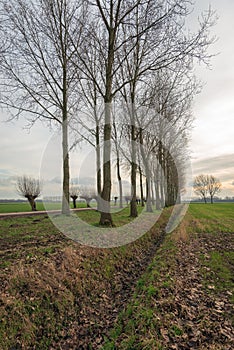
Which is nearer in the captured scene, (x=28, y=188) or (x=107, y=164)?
(x=107, y=164)

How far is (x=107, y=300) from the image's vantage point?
670 centimetres

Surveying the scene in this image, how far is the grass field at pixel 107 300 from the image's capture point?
15.7 feet

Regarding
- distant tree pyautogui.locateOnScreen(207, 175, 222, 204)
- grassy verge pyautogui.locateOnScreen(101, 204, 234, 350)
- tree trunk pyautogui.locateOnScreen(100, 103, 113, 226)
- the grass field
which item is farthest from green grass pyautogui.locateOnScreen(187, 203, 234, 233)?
distant tree pyautogui.locateOnScreen(207, 175, 222, 204)

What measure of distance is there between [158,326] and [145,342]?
1.84ft

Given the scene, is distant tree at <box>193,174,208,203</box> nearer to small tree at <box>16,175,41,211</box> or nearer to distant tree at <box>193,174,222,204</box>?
distant tree at <box>193,174,222,204</box>

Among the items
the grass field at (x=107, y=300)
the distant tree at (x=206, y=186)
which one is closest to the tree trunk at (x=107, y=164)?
the grass field at (x=107, y=300)

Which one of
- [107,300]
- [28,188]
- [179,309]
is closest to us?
[179,309]

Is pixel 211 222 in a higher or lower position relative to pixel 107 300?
higher

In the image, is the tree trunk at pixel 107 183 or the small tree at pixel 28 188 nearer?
the tree trunk at pixel 107 183

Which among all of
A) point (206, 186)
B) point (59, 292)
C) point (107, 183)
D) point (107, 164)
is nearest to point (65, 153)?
point (107, 164)

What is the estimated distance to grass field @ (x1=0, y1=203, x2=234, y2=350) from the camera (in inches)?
189

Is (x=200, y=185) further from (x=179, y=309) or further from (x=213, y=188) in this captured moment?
(x=179, y=309)

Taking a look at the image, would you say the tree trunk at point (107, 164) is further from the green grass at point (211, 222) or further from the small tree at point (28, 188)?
the small tree at point (28, 188)

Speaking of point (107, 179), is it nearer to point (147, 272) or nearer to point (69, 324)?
point (147, 272)
